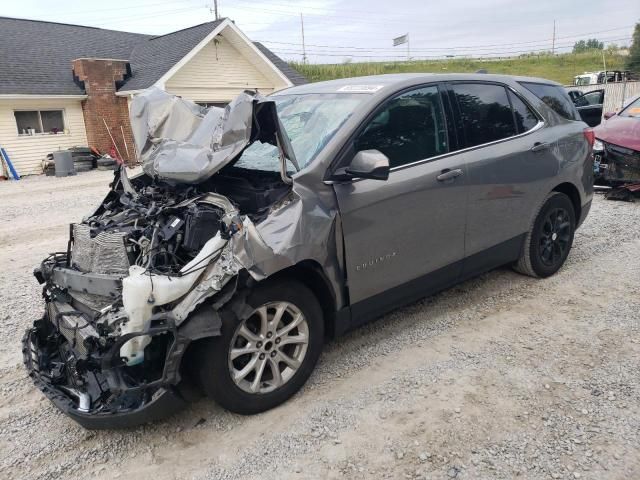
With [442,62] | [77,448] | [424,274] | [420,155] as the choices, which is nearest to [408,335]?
[424,274]

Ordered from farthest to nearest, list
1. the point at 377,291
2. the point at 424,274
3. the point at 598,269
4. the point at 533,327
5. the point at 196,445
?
the point at 598,269, the point at 533,327, the point at 424,274, the point at 377,291, the point at 196,445

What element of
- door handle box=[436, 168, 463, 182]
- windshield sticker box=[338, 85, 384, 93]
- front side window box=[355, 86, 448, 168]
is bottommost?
door handle box=[436, 168, 463, 182]

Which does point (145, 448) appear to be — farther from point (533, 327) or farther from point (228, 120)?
point (533, 327)

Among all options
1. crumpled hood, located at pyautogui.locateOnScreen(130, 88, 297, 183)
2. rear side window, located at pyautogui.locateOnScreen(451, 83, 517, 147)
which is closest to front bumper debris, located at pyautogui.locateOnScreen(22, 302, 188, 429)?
crumpled hood, located at pyautogui.locateOnScreen(130, 88, 297, 183)

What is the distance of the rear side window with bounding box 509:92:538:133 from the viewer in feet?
14.6

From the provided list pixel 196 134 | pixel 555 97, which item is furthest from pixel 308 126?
pixel 555 97

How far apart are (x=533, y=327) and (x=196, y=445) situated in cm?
266

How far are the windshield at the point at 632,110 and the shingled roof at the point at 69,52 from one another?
46.7ft

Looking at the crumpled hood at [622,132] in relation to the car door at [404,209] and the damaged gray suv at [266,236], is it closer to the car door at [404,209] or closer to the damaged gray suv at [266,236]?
the damaged gray suv at [266,236]

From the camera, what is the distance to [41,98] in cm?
1748

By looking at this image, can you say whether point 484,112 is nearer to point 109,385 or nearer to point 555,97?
point 555,97

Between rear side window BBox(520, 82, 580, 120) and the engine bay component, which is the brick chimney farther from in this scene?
the engine bay component

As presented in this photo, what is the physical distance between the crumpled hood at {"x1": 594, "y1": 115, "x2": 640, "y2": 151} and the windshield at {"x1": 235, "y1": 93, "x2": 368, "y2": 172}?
602 cm

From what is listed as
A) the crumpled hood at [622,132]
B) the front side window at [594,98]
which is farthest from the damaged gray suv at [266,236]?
the front side window at [594,98]
